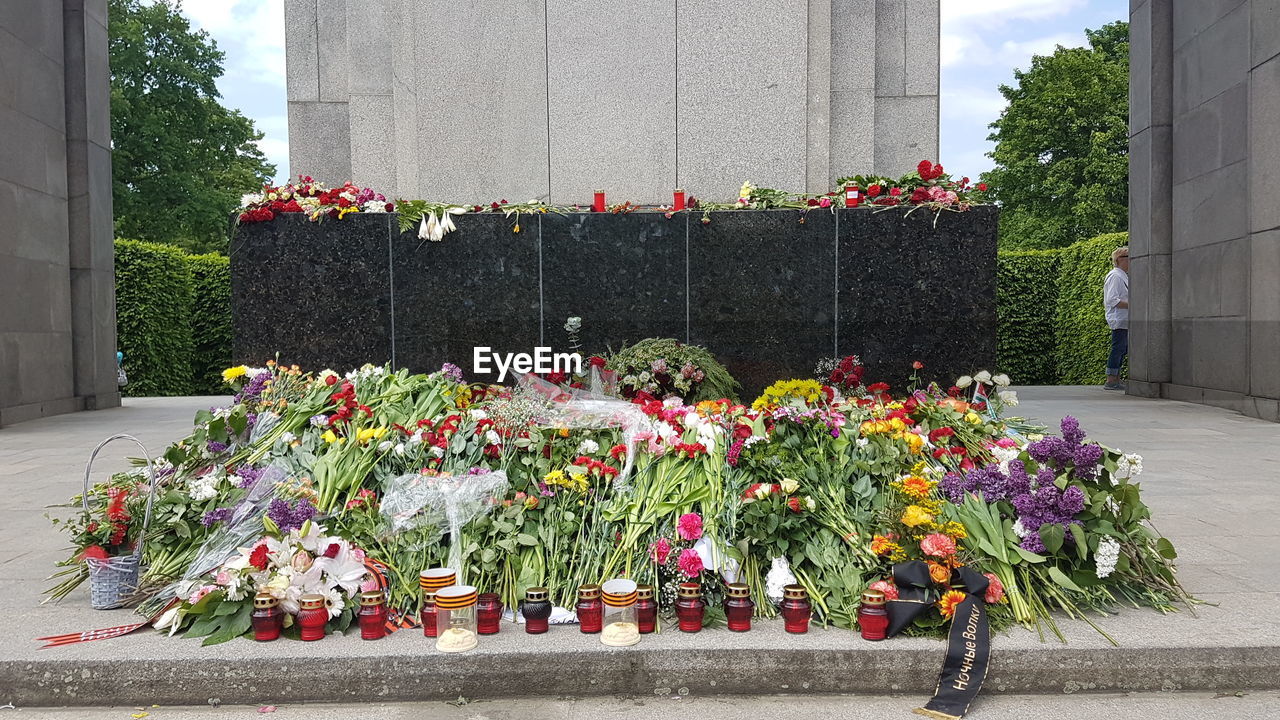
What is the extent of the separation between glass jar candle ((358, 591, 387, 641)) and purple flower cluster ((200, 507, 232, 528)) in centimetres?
83

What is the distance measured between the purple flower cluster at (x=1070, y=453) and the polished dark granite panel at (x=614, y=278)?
346 cm

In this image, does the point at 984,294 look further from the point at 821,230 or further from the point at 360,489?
the point at 360,489

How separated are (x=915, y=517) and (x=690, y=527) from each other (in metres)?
0.84

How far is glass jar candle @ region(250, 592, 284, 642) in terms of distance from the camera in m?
3.05

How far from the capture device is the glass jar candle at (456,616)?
9.78 ft

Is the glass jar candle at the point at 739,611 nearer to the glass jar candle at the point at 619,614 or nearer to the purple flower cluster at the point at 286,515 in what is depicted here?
the glass jar candle at the point at 619,614

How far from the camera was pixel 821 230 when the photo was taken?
21.5 feet

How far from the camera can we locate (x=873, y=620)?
2.99 meters

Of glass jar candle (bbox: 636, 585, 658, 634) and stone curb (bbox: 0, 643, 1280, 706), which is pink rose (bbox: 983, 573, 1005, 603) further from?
glass jar candle (bbox: 636, 585, 658, 634)

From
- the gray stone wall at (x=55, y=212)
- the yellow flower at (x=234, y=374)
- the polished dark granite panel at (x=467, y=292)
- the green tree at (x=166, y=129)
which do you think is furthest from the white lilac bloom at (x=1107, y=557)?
the green tree at (x=166, y=129)

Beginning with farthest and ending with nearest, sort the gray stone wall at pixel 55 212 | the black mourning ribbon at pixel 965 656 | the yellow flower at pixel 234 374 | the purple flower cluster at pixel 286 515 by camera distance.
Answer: the gray stone wall at pixel 55 212
the yellow flower at pixel 234 374
the purple flower cluster at pixel 286 515
the black mourning ribbon at pixel 965 656

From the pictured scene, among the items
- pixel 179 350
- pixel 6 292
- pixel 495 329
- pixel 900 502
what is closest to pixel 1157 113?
pixel 495 329

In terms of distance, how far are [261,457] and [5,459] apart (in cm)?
493

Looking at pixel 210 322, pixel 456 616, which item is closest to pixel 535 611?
pixel 456 616
